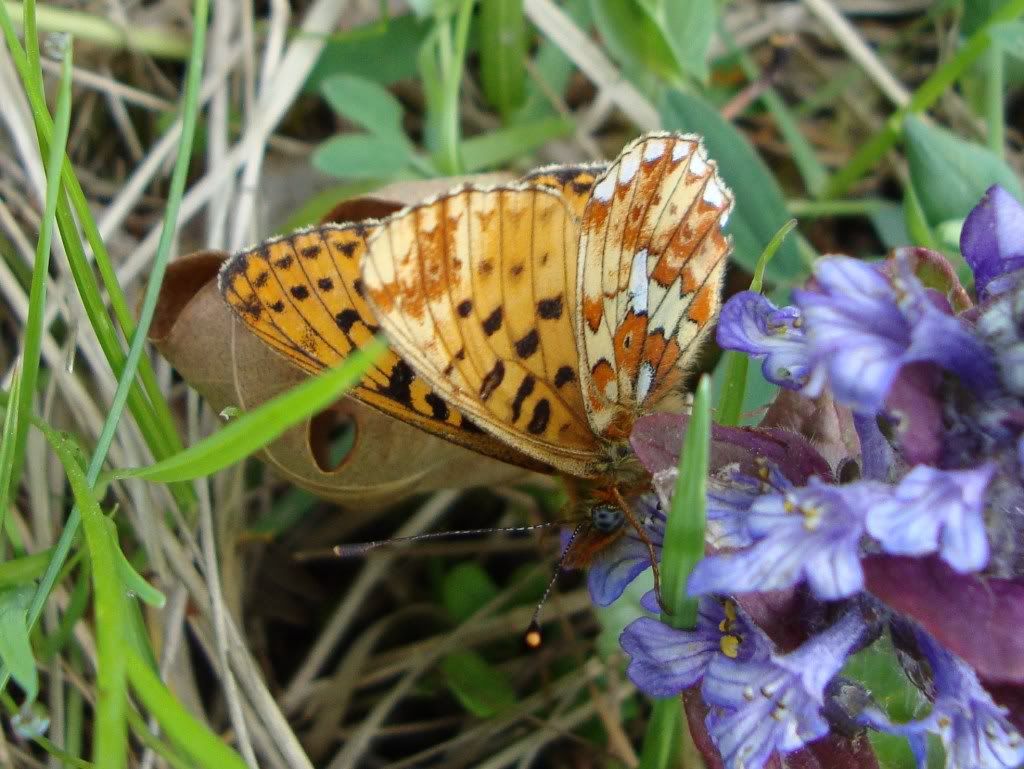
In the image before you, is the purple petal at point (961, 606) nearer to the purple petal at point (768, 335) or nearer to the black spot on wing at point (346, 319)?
the purple petal at point (768, 335)

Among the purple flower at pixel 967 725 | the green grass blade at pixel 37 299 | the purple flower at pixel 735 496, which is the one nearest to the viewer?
the purple flower at pixel 967 725

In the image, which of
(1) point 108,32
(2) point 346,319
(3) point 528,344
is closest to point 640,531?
(3) point 528,344

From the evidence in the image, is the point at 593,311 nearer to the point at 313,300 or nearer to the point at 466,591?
the point at 313,300

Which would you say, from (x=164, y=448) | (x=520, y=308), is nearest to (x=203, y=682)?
(x=164, y=448)

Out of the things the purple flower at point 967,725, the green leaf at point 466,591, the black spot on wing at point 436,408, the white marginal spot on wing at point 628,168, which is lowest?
the green leaf at point 466,591

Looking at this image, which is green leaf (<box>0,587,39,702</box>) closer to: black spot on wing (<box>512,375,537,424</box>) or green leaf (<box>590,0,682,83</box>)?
black spot on wing (<box>512,375,537,424</box>)

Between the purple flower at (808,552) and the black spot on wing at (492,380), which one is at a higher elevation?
the black spot on wing at (492,380)

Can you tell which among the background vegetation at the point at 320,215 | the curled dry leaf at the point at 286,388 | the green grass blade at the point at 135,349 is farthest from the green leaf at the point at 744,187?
the green grass blade at the point at 135,349

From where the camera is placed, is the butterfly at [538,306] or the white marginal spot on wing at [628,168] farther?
the white marginal spot on wing at [628,168]
